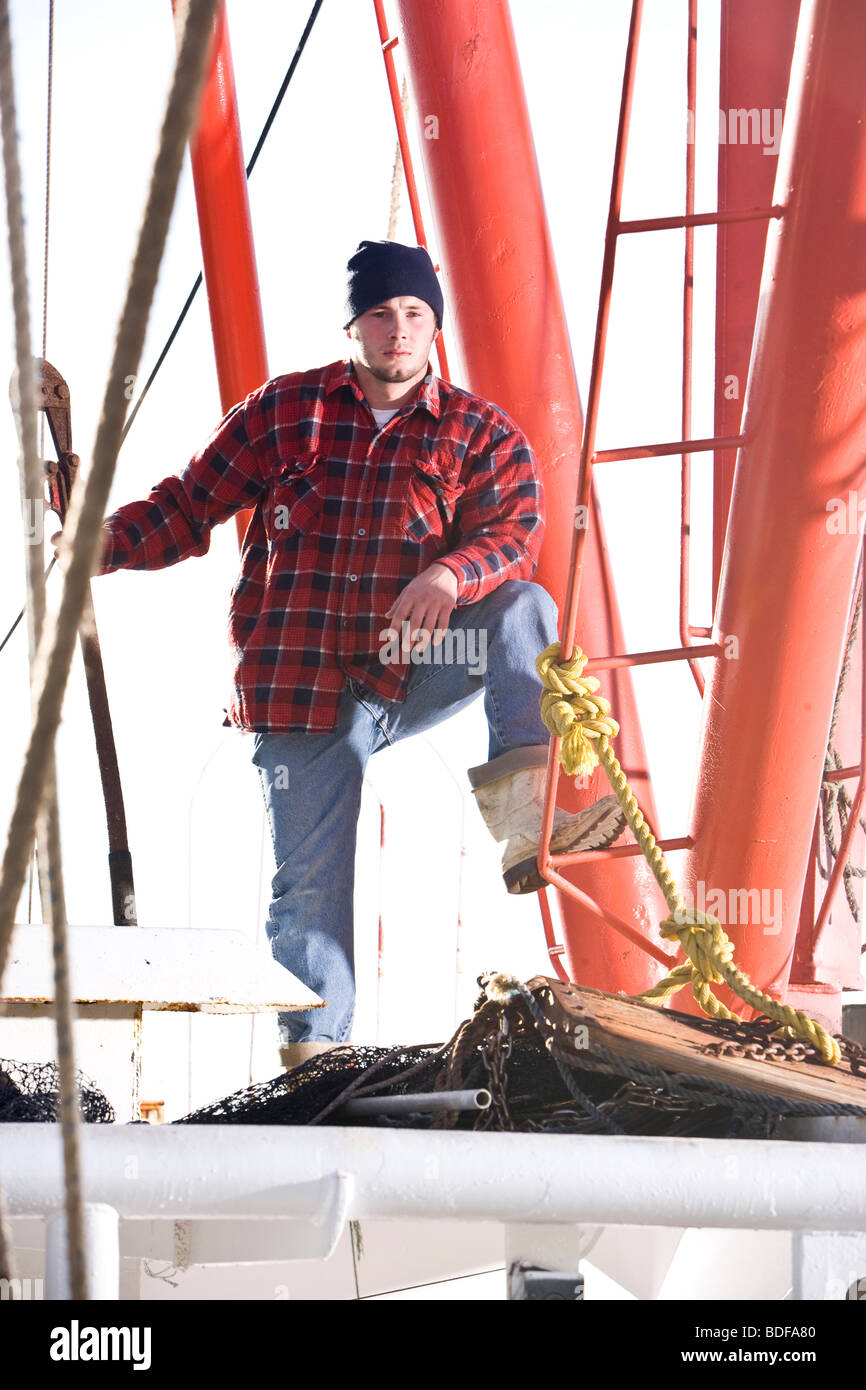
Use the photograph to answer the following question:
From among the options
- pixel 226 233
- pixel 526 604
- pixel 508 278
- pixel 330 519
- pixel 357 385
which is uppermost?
pixel 226 233

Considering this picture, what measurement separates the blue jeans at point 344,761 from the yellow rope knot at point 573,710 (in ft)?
0.46

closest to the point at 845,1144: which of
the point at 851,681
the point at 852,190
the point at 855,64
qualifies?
the point at 852,190

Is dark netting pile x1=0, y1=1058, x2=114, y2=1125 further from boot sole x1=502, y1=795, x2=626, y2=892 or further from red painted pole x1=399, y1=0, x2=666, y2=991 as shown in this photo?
red painted pole x1=399, y1=0, x2=666, y2=991

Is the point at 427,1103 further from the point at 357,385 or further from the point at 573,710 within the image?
A: the point at 357,385

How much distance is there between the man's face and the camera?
3232 mm

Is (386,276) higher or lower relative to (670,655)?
higher

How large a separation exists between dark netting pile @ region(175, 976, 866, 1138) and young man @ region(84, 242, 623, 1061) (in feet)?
2.99

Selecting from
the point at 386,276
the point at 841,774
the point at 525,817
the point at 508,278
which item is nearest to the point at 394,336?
the point at 386,276

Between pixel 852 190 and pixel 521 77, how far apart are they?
4.93ft

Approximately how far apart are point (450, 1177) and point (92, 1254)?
1.22 ft

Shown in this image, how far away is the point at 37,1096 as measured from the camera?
2.15 meters

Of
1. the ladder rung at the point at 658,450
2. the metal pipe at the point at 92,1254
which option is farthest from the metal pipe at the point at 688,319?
the metal pipe at the point at 92,1254

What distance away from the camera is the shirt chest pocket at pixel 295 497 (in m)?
3.28

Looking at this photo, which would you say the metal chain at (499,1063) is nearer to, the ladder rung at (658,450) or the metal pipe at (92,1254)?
the metal pipe at (92,1254)
